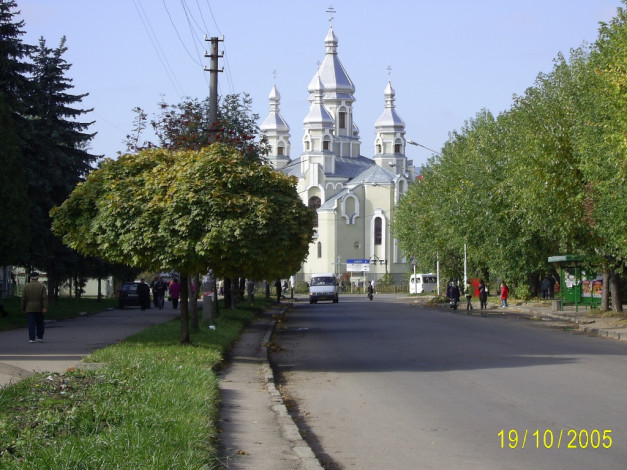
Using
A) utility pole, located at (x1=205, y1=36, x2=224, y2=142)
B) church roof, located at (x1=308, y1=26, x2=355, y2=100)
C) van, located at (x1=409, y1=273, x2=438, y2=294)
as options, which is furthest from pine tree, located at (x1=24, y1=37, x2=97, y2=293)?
church roof, located at (x1=308, y1=26, x2=355, y2=100)

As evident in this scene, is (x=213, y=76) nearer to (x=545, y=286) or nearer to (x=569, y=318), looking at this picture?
(x=569, y=318)

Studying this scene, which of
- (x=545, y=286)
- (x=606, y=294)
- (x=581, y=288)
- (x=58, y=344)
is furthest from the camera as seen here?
(x=545, y=286)

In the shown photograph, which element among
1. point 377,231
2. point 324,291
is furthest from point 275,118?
point 324,291

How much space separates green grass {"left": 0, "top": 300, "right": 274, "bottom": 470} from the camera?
7.51 metres

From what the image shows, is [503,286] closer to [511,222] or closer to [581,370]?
[511,222]

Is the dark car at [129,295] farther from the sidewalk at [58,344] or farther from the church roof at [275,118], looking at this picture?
the church roof at [275,118]

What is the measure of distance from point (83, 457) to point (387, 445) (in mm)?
3704

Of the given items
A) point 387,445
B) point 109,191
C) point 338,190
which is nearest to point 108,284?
point 338,190

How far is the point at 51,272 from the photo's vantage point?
44.4 meters
